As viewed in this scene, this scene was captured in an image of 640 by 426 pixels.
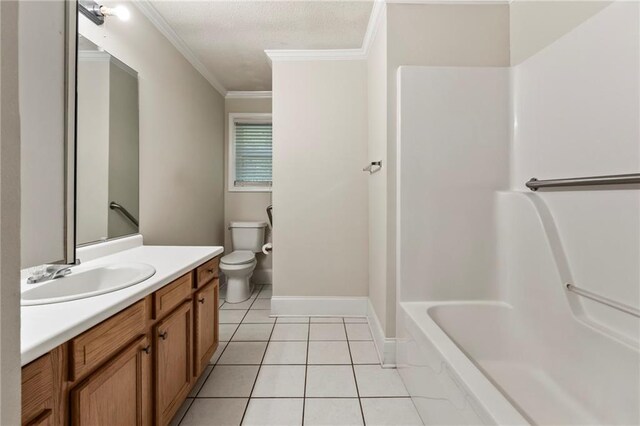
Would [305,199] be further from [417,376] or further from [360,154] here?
[417,376]

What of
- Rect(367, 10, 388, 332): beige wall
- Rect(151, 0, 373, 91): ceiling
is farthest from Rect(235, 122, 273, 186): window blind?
Rect(367, 10, 388, 332): beige wall

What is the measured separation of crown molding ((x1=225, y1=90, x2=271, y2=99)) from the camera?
3367 millimetres

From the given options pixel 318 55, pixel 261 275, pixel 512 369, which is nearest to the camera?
pixel 512 369

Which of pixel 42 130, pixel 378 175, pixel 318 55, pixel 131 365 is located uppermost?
pixel 318 55

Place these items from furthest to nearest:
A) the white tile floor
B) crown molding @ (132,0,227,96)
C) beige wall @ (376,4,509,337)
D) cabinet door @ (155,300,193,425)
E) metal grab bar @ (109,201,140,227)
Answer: crown molding @ (132,0,227,96)
beige wall @ (376,4,509,337)
metal grab bar @ (109,201,140,227)
the white tile floor
cabinet door @ (155,300,193,425)

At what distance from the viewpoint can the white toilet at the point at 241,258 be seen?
2.68 m

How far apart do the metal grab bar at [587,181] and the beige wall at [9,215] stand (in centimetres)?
155

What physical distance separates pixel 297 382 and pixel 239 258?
1.46m

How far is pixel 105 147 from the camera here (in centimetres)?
155

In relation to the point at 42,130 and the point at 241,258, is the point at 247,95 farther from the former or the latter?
the point at 42,130

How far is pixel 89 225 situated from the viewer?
4.71ft

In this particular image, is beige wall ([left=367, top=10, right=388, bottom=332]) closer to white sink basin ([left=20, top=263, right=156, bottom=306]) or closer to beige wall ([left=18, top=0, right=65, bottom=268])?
white sink basin ([left=20, top=263, right=156, bottom=306])

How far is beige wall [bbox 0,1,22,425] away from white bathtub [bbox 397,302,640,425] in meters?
1.00

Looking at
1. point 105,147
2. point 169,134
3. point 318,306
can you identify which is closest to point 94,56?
point 105,147
